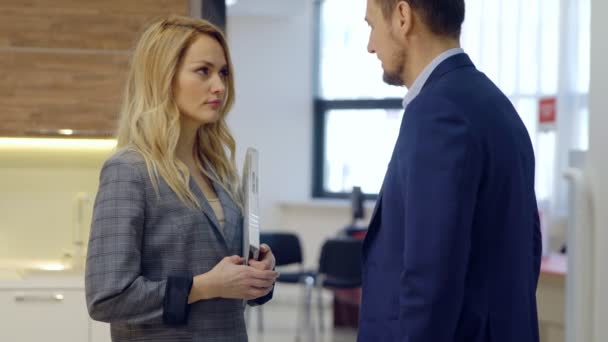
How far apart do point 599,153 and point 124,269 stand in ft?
4.23

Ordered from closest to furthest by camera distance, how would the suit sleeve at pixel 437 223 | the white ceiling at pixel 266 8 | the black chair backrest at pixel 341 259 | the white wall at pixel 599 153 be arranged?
the suit sleeve at pixel 437 223
the white wall at pixel 599 153
the black chair backrest at pixel 341 259
the white ceiling at pixel 266 8

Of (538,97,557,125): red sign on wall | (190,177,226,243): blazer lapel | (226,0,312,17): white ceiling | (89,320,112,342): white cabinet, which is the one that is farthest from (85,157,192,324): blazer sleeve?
(226,0,312,17): white ceiling

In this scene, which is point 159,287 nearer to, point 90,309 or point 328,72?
point 90,309

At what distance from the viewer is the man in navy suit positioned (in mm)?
1581

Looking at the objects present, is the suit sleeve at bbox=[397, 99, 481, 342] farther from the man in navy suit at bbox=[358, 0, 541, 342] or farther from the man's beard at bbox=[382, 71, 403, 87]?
the man's beard at bbox=[382, 71, 403, 87]

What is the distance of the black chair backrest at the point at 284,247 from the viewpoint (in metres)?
6.45

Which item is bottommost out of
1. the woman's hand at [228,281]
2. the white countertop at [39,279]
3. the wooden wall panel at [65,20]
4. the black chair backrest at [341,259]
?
the black chair backrest at [341,259]

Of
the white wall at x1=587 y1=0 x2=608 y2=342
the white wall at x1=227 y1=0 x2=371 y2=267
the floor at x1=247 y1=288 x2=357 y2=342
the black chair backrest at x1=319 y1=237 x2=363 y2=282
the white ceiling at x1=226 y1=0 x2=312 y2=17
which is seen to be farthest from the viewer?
the white wall at x1=227 y1=0 x2=371 y2=267

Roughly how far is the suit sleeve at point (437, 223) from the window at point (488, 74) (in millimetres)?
3236

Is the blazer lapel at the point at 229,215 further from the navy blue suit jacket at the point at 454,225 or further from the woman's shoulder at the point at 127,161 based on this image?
the navy blue suit jacket at the point at 454,225

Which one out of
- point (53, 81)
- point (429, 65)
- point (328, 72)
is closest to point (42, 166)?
point (53, 81)

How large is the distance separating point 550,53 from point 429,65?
4.20 metres

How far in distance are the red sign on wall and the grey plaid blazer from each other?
347 centimetres

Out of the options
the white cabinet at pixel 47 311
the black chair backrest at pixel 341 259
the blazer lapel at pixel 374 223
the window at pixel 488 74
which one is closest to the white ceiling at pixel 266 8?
the window at pixel 488 74
